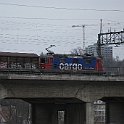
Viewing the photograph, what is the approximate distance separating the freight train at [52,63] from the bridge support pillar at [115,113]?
279 inches

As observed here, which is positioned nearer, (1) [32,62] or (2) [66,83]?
(2) [66,83]

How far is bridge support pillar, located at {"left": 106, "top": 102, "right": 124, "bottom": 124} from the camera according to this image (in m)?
56.0

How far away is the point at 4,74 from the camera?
4056cm

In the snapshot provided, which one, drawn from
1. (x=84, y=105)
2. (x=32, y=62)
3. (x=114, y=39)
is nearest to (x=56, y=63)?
(x=32, y=62)

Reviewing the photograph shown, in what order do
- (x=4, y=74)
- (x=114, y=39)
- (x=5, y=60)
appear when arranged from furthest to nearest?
(x=114, y=39)
(x=5, y=60)
(x=4, y=74)

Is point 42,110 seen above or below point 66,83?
below

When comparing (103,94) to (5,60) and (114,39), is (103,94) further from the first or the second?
(114,39)

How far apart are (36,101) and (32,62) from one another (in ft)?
23.2

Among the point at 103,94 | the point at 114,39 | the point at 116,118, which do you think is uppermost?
the point at 114,39

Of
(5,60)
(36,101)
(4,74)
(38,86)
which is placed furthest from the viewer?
(36,101)

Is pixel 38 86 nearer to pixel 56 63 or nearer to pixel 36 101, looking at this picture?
pixel 56 63

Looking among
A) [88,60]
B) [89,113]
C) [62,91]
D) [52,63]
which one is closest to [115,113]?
[88,60]

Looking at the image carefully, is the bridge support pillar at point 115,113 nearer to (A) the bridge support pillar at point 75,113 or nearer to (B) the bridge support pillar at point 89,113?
(A) the bridge support pillar at point 75,113

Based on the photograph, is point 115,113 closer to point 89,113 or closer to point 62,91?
point 89,113
